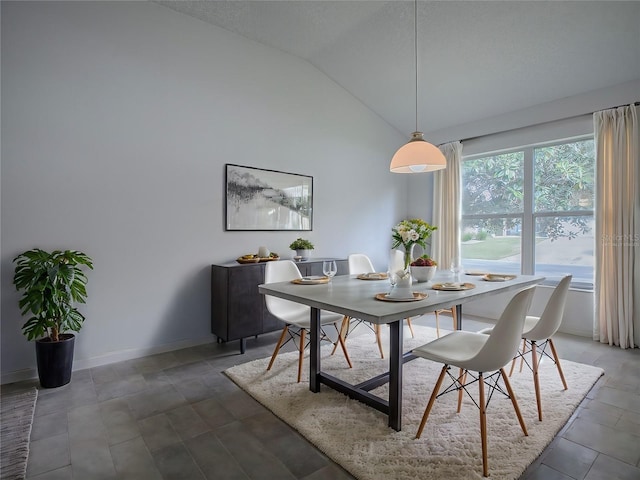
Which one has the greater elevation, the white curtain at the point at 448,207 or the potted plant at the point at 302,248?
the white curtain at the point at 448,207

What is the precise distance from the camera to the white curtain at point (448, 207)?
16.6 feet

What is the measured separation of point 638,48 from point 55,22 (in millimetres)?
4997

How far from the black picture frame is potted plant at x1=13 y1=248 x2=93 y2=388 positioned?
4.92 ft

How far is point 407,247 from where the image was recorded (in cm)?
252

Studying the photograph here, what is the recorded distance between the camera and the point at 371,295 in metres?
2.21

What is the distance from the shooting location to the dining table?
1.85 meters

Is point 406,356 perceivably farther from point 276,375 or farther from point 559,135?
point 559,135

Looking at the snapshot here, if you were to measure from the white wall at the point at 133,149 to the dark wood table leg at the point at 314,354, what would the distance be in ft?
5.25

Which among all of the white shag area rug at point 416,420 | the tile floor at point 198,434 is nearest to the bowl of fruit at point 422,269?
the white shag area rug at point 416,420

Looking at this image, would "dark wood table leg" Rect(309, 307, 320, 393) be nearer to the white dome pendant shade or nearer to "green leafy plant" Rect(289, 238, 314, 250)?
the white dome pendant shade

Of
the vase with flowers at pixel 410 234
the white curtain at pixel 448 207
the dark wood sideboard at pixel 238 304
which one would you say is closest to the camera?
the vase with flowers at pixel 410 234

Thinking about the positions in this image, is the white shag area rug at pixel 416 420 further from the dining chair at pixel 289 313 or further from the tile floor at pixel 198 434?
the dining chair at pixel 289 313

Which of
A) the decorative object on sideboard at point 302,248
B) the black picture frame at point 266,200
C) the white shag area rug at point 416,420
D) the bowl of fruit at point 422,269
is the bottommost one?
the white shag area rug at point 416,420

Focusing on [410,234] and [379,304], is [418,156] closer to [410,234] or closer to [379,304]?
[410,234]
